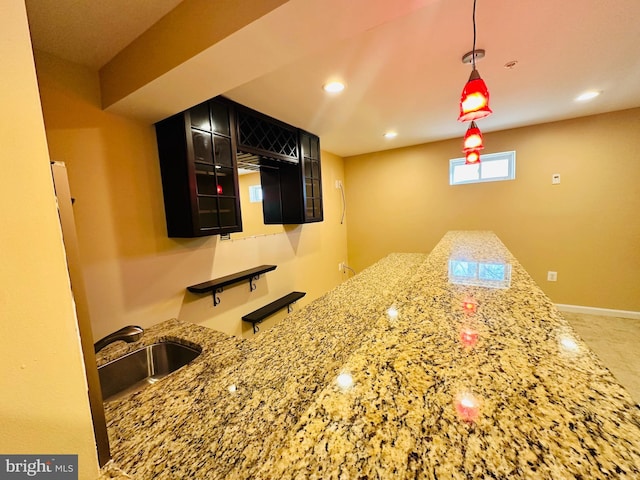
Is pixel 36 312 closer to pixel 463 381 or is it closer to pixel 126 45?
pixel 463 381

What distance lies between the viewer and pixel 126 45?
1.37 meters

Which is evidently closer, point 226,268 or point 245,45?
point 245,45

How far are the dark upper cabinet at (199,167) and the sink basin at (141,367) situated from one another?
31.6 inches

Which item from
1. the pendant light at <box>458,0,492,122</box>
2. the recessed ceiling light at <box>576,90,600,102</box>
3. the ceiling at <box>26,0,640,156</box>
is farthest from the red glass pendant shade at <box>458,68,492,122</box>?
the recessed ceiling light at <box>576,90,600,102</box>

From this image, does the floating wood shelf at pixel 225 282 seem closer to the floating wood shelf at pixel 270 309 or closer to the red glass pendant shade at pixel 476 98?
the floating wood shelf at pixel 270 309

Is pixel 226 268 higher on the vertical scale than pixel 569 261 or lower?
higher

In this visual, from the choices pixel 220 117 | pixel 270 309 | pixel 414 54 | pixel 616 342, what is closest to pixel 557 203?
pixel 616 342

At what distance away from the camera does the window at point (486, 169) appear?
3383mm

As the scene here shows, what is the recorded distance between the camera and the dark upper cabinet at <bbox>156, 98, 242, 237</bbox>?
176cm

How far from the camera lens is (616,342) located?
2.56 metres

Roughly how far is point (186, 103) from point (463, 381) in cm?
191

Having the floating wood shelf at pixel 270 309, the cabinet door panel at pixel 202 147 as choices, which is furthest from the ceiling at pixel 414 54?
the floating wood shelf at pixel 270 309

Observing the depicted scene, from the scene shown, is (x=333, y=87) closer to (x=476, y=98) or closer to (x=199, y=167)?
(x=476, y=98)

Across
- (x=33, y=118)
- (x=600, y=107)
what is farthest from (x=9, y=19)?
(x=600, y=107)
